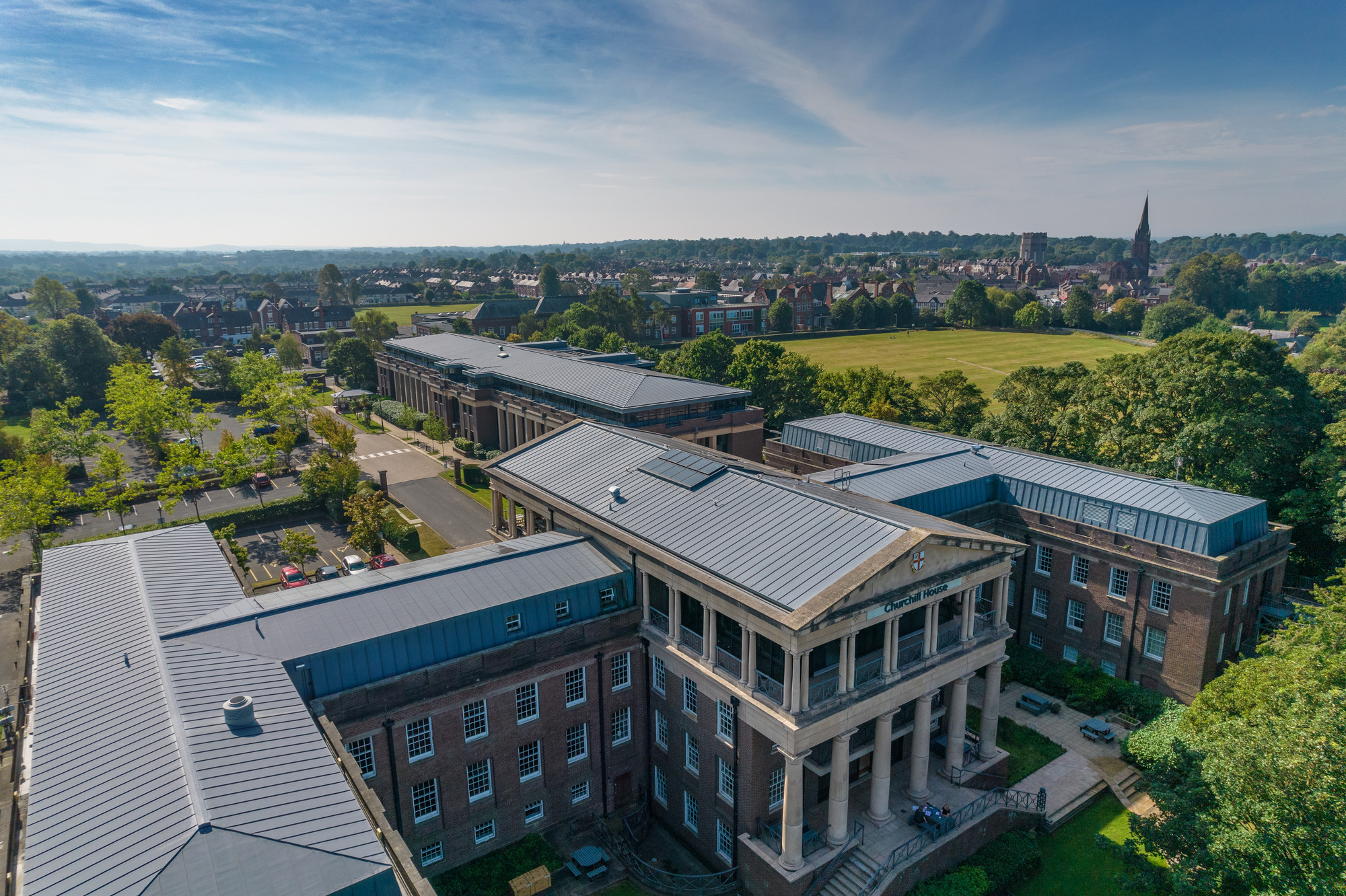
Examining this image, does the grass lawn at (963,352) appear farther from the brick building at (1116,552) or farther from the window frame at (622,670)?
the window frame at (622,670)

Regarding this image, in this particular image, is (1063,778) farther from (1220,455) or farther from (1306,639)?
(1220,455)

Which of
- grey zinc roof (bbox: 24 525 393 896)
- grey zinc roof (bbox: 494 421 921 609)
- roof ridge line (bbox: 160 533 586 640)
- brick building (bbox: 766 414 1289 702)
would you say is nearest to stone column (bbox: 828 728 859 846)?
grey zinc roof (bbox: 494 421 921 609)

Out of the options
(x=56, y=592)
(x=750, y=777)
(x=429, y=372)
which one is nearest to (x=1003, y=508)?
(x=750, y=777)

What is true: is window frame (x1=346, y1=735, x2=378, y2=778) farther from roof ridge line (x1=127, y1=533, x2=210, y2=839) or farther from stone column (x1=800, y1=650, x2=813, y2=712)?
stone column (x1=800, y1=650, x2=813, y2=712)

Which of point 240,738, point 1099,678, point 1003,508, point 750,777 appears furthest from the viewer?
point 1003,508

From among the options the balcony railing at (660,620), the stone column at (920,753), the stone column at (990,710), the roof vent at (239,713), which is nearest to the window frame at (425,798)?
the roof vent at (239,713)
